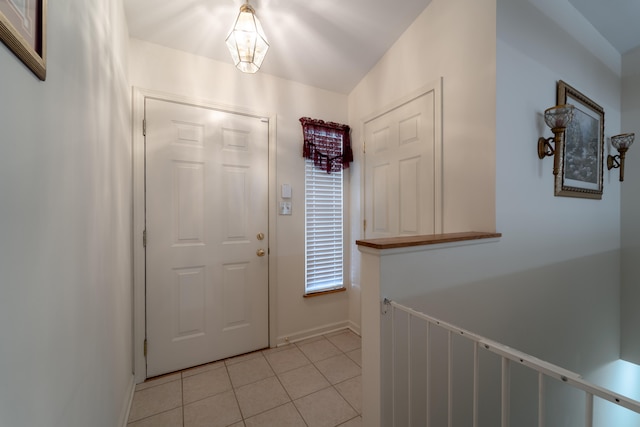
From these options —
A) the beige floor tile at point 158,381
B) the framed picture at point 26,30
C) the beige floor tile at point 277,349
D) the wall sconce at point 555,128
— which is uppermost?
the wall sconce at point 555,128

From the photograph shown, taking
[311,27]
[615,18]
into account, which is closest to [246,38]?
[311,27]

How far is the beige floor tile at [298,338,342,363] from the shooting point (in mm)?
2205

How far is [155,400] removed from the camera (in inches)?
66.2

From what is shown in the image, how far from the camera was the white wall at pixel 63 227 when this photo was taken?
0.52 metres

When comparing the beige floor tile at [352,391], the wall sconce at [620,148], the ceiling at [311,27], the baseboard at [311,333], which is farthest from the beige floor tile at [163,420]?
the wall sconce at [620,148]

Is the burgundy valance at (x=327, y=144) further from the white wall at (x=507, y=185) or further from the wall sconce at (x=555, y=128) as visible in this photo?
the wall sconce at (x=555, y=128)

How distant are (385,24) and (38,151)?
→ 2282 mm

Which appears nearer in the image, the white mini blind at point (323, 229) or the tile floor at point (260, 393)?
the tile floor at point (260, 393)

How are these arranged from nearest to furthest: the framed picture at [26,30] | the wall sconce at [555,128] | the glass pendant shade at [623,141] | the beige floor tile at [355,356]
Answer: the framed picture at [26,30] → the wall sconce at [555,128] → the beige floor tile at [355,356] → the glass pendant shade at [623,141]

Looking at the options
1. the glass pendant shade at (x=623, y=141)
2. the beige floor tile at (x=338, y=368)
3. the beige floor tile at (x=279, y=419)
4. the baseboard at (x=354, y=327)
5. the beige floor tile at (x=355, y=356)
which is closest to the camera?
the beige floor tile at (x=279, y=419)

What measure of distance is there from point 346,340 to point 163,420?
154 centimetres

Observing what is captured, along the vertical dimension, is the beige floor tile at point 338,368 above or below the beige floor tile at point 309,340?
below

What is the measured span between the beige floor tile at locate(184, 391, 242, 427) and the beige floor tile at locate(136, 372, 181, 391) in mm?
360

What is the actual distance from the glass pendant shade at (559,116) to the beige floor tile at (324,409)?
230 cm
